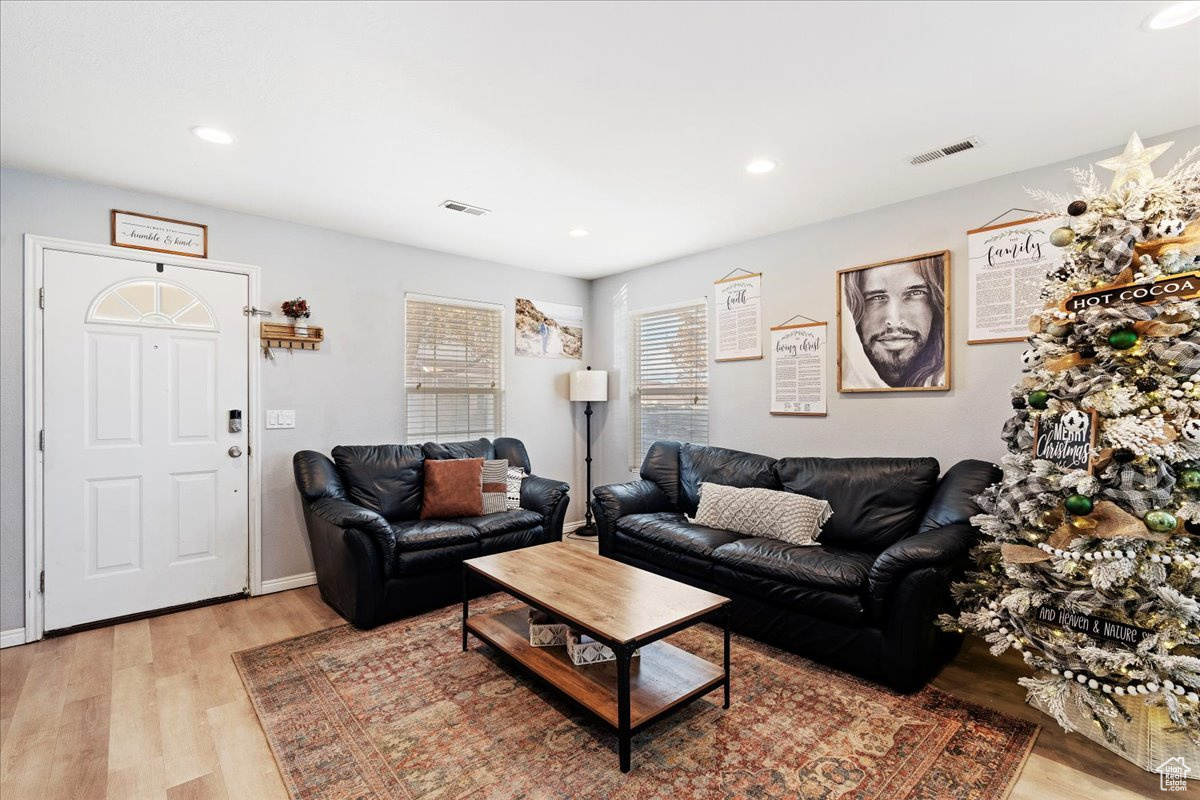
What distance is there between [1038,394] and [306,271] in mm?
4277

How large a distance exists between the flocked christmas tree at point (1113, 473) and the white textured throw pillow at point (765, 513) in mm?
987

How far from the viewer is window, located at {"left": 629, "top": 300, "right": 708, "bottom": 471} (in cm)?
447

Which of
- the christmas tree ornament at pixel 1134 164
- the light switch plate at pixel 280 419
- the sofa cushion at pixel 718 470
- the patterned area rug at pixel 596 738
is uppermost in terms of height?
the christmas tree ornament at pixel 1134 164

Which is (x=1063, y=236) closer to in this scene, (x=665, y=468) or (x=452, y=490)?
(x=665, y=468)

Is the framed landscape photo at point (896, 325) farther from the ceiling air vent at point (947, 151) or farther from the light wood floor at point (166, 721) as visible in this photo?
the light wood floor at point (166, 721)

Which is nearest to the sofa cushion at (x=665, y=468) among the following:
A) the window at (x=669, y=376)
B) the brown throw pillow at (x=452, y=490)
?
the window at (x=669, y=376)

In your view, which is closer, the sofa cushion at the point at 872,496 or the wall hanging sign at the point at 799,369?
the sofa cushion at the point at 872,496

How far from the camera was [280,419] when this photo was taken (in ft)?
12.0

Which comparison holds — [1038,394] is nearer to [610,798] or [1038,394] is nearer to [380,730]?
[610,798]

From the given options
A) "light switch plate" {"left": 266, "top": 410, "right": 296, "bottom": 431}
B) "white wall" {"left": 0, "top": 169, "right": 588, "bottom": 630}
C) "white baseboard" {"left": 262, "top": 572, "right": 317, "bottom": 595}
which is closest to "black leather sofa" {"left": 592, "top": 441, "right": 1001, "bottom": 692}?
"white wall" {"left": 0, "top": 169, "right": 588, "bottom": 630}

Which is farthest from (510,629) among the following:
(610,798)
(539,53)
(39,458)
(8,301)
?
(8,301)

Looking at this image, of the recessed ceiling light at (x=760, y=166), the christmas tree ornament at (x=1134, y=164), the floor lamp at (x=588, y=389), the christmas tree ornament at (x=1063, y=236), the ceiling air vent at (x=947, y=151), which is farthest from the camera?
the floor lamp at (x=588, y=389)

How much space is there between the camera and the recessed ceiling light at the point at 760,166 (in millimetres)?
2756

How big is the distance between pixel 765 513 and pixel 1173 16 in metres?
2.61
